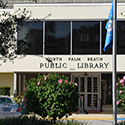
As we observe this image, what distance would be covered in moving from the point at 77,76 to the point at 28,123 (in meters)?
14.5

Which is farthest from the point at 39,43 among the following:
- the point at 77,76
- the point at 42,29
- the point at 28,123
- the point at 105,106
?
the point at 28,123

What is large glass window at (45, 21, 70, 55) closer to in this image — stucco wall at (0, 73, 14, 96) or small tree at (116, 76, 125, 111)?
stucco wall at (0, 73, 14, 96)

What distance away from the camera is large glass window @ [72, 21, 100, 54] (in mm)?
21953

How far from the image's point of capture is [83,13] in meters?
21.8

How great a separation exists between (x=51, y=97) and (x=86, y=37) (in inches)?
443

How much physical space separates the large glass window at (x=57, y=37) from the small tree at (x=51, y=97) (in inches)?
377

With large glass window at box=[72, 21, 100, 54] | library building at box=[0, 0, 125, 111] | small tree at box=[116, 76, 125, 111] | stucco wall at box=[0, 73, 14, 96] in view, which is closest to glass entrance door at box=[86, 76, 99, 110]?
library building at box=[0, 0, 125, 111]

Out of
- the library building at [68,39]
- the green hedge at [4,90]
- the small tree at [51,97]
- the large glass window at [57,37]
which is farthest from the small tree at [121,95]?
the green hedge at [4,90]

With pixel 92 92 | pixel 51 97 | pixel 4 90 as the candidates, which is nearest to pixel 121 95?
pixel 51 97

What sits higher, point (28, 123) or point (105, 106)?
point (28, 123)

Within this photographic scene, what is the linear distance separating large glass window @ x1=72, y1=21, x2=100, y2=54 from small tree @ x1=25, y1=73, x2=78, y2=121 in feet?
32.2

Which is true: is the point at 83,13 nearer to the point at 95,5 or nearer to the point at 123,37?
the point at 95,5

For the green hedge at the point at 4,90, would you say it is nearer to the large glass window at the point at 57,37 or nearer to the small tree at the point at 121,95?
the large glass window at the point at 57,37

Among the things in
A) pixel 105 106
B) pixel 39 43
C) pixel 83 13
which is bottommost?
pixel 105 106
